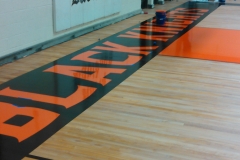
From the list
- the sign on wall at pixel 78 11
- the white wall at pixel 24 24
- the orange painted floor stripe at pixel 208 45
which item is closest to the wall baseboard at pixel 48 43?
the white wall at pixel 24 24

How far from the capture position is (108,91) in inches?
136

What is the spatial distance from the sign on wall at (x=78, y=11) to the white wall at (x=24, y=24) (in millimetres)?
125

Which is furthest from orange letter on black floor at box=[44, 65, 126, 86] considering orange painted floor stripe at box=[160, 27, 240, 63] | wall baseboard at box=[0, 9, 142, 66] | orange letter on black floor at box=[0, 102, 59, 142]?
orange painted floor stripe at box=[160, 27, 240, 63]

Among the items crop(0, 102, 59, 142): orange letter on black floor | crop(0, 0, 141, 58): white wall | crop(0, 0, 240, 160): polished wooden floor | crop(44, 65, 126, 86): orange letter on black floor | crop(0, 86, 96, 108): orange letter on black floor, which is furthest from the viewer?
crop(0, 0, 141, 58): white wall

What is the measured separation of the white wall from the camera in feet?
13.5

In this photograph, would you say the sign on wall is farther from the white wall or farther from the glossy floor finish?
the glossy floor finish

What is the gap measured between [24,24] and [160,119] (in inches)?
97.7

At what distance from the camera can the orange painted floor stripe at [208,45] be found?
4789mm

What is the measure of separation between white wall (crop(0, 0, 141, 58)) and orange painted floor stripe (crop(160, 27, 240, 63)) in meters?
1.73

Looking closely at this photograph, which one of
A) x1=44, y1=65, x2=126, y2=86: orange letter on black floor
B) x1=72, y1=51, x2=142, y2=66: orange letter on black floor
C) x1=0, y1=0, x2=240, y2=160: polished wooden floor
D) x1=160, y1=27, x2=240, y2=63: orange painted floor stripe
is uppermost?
x1=160, y1=27, x2=240, y2=63: orange painted floor stripe

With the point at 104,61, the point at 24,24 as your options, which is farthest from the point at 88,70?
the point at 24,24

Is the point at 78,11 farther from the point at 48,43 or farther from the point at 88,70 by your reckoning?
the point at 88,70

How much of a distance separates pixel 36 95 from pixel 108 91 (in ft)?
2.34

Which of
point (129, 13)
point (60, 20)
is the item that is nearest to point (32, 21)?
point (60, 20)
